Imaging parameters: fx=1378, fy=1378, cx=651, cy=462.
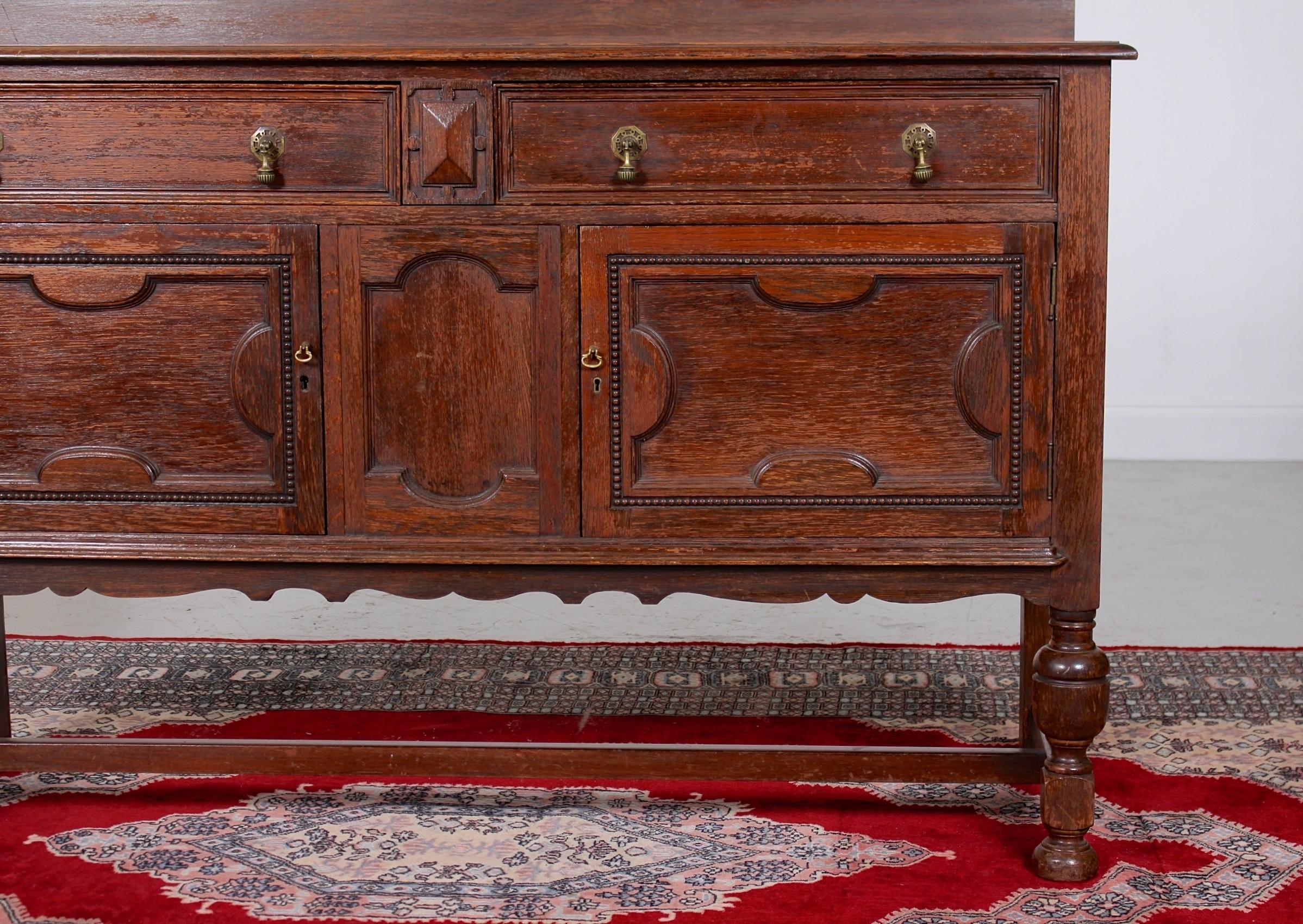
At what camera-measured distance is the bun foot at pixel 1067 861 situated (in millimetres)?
2305

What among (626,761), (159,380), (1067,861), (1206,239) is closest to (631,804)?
(626,761)

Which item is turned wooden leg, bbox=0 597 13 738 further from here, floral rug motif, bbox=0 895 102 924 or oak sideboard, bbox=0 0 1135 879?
floral rug motif, bbox=0 895 102 924

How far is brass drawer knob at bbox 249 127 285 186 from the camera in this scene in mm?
2201

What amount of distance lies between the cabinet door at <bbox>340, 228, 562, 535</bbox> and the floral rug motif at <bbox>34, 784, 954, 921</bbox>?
1.95ft

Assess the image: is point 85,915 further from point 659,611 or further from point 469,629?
point 659,611

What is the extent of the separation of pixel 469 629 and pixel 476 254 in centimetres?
187

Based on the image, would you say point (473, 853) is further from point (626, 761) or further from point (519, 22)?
point (519, 22)

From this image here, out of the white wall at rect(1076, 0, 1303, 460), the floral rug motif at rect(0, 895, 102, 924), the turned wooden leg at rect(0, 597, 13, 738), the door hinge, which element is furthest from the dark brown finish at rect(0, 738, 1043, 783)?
the white wall at rect(1076, 0, 1303, 460)

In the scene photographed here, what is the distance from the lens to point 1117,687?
130 inches

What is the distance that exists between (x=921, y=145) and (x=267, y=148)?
1036 millimetres

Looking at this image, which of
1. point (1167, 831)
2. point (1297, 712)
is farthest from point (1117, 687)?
point (1167, 831)

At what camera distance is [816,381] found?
2.24m

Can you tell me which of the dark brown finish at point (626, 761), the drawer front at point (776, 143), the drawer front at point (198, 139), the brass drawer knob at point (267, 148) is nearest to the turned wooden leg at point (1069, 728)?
the dark brown finish at point (626, 761)

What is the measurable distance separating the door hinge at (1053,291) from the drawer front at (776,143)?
0.37ft
